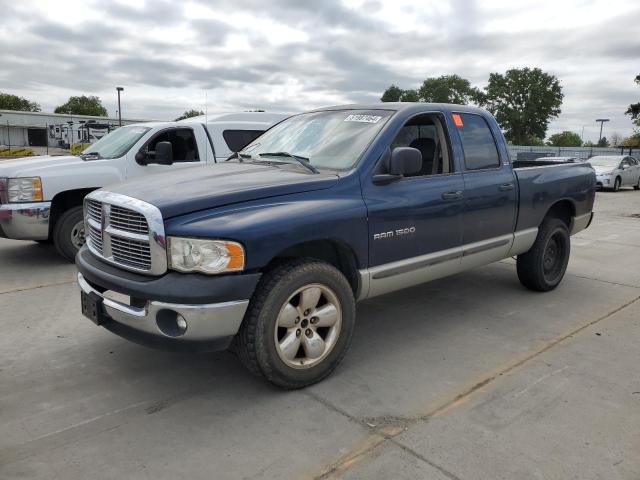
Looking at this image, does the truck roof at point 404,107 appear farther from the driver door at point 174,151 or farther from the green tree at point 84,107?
the green tree at point 84,107

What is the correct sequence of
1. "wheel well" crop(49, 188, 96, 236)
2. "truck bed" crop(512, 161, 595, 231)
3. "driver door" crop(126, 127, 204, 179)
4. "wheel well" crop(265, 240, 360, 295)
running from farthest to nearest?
"driver door" crop(126, 127, 204, 179) → "wheel well" crop(49, 188, 96, 236) → "truck bed" crop(512, 161, 595, 231) → "wheel well" crop(265, 240, 360, 295)

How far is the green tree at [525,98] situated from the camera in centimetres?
6800

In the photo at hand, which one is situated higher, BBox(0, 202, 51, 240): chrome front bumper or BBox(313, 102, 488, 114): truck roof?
BBox(313, 102, 488, 114): truck roof

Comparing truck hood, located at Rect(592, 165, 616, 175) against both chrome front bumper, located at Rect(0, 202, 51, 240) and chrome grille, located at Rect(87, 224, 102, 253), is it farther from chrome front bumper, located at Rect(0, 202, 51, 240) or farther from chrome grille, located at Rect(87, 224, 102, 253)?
chrome grille, located at Rect(87, 224, 102, 253)

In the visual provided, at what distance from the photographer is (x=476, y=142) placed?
4684 millimetres

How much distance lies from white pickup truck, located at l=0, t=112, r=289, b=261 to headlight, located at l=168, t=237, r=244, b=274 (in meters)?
3.50

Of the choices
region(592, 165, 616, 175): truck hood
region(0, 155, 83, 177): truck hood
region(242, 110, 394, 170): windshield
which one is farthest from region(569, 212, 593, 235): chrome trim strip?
region(592, 165, 616, 175): truck hood

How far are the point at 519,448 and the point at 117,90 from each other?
45298 millimetres

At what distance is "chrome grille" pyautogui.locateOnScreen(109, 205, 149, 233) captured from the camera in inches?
120

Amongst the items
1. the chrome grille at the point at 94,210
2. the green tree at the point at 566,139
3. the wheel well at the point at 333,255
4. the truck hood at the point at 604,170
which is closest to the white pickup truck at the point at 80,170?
the chrome grille at the point at 94,210

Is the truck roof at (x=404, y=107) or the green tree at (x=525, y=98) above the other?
the green tree at (x=525, y=98)

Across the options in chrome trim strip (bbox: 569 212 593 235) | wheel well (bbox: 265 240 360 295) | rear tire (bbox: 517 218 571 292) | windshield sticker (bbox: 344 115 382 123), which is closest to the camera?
wheel well (bbox: 265 240 360 295)

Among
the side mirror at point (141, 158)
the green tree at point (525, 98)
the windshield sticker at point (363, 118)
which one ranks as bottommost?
the side mirror at point (141, 158)

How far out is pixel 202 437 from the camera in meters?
2.85
